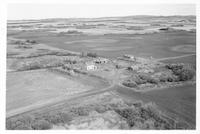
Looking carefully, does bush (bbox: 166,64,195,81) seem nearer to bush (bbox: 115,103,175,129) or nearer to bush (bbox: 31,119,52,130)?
bush (bbox: 115,103,175,129)

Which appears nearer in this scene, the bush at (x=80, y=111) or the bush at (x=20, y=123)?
the bush at (x=20, y=123)

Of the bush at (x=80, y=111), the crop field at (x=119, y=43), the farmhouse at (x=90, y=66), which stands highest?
the crop field at (x=119, y=43)

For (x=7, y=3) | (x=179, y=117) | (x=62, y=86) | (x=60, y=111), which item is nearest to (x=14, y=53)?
(x=7, y=3)

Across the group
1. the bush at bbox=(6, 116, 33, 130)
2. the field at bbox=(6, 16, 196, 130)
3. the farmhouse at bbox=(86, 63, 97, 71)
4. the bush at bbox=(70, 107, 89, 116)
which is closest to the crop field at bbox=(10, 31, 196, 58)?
the field at bbox=(6, 16, 196, 130)

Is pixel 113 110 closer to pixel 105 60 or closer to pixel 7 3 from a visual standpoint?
pixel 105 60

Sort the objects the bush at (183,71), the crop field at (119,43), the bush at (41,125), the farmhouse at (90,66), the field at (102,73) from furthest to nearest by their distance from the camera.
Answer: the crop field at (119,43), the farmhouse at (90,66), the bush at (183,71), the field at (102,73), the bush at (41,125)

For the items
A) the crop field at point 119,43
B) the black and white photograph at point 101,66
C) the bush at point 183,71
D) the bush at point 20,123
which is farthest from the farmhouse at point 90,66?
the bush at point 20,123

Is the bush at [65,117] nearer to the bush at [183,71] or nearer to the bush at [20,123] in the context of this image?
the bush at [20,123]
